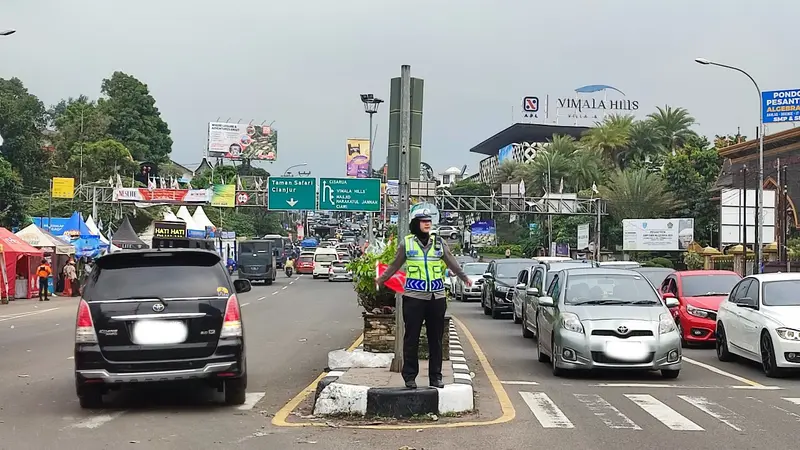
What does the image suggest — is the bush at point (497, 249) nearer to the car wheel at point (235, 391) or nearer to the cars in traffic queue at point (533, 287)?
the cars in traffic queue at point (533, 287)

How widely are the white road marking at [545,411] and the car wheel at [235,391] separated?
3.16 meters

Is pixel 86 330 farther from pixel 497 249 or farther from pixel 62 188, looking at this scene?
pixel 497 249

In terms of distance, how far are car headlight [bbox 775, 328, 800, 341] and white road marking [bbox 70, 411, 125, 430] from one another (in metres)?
8.80

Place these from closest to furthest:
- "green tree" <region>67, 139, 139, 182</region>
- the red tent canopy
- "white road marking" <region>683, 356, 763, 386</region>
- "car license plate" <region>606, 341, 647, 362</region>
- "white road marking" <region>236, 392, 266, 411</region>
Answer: "white road marking" <region>236, 392, 266, 411</region>, "car license plate" <region>606, 341, 647, 362</region>, "white road marking" <region>683, 356, 763, 386</region>, the red tent canopy, "green tree" <region>67, 139, 139, 182</region>

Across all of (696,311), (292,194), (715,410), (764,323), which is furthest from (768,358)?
(292,194)

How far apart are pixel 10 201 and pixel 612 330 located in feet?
156

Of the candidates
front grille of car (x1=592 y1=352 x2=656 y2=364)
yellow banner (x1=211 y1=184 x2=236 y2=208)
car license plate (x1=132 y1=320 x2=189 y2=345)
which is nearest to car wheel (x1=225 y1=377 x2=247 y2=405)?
car license plate (x1=132 y1=320 x2=189 y2=345)

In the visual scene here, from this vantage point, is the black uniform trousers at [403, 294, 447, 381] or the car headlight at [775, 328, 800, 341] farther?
the car headlight at [775, 328, 800, 341]

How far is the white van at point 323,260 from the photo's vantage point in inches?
2405

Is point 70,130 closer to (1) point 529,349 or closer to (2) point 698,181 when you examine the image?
(2) point 698,181

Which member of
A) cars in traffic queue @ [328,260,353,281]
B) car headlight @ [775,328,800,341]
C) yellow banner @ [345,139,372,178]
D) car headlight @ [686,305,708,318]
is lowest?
cars in traffic queue @ [328,260,353,281]

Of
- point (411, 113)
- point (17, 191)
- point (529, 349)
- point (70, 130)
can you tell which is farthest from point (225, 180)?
point (411, 113)

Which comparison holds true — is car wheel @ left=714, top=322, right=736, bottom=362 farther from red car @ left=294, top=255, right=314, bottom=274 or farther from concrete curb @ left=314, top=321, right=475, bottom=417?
red car @ left=294, top=255, right=314, bottom=274

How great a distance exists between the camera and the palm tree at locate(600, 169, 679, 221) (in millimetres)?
61250
